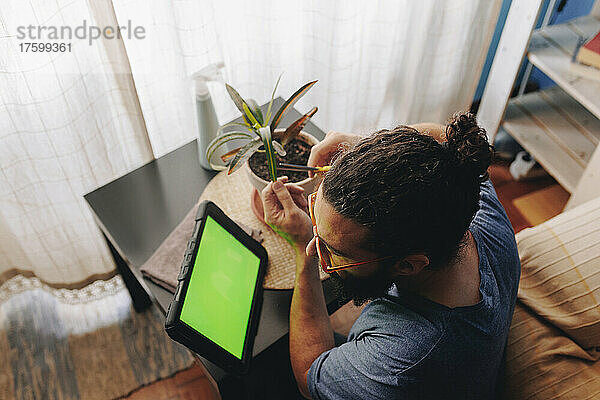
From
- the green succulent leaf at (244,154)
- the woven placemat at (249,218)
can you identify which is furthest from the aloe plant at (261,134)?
the woven placemat at (249,218)

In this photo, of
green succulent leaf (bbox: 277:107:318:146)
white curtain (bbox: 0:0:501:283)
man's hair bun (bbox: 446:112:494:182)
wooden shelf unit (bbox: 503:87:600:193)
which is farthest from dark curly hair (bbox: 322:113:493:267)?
wooden shelf unit (bbox: 503:87:600:193)

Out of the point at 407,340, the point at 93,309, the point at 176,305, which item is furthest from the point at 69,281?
the point at 407,340

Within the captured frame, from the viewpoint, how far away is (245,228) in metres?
1.23

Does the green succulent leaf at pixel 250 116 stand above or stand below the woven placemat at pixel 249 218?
above

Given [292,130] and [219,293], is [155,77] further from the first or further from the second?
[219,293]

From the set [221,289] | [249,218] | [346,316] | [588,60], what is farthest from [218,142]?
[588,60]

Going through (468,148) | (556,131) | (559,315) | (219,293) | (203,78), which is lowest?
(556,131)

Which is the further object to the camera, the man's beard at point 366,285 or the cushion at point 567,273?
the cushion at point 567,273

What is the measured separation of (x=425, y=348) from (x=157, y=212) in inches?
28.7

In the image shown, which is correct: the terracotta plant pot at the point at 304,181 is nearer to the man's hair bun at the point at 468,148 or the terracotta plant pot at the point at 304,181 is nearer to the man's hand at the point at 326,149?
the man's hand at the point at 326,149

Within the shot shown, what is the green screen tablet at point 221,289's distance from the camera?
0.98 meters

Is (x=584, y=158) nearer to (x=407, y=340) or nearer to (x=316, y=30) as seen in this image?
(x=316, y=30)

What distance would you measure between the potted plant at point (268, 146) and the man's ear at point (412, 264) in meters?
0.35

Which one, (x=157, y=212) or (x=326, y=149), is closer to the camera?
(x=326, y=149)
